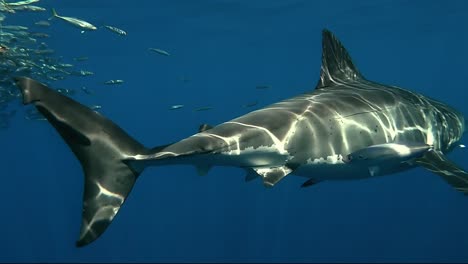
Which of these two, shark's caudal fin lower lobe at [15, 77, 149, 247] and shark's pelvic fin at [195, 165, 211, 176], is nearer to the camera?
shark's caudal fin lower lobe at [15, 77, 149, 247]

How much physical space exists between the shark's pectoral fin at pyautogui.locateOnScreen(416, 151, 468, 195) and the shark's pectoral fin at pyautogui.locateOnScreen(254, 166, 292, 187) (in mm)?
1846

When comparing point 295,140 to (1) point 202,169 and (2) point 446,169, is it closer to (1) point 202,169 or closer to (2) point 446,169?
(1) point 202,169

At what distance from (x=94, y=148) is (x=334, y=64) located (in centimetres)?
433

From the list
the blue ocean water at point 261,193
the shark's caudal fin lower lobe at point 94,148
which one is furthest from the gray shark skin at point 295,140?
the blue ocean water at point 261,193

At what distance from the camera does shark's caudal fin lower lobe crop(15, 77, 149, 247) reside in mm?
3699

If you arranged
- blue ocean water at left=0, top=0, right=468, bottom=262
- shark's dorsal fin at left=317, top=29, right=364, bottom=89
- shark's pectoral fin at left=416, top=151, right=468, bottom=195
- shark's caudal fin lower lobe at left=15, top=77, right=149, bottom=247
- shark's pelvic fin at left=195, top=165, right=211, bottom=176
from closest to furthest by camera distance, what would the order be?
shark's caudal fin lower lobe at left=15, top=77, right=149, bottom=247, shark's pelvic fin at left=195, top=165, right=211, bottom=176, shark's pectoral fin at left=416, top=151, right=468, bottom=195, shark's dorsal fin at left=317, top=29, right=364, bottom=89, blue ocean water at left=0, top=0, right=468, bottom=262

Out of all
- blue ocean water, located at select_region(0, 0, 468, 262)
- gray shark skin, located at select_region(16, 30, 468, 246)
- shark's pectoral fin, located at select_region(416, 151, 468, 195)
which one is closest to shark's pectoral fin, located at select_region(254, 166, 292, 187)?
gray shark skin, located at select_region(16, 30, 468, 246)

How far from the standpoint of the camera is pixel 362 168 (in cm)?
523

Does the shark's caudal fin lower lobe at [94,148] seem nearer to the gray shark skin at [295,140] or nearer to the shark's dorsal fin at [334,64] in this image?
the gray shark skin at [295,140]

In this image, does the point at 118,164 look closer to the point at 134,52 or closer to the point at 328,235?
the point at 328,235

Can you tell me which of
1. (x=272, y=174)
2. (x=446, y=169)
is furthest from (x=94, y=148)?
(x=446, y=169)

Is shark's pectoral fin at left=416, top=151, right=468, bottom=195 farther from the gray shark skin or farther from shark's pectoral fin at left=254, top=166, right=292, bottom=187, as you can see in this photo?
shark's pectoral fin at left=254, top=166, right=292, bottom=187

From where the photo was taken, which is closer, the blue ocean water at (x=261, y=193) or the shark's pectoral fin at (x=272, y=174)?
the shark's pectoral fin at (x=272, y=174)

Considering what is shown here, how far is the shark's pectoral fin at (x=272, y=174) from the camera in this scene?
4.43 meters
